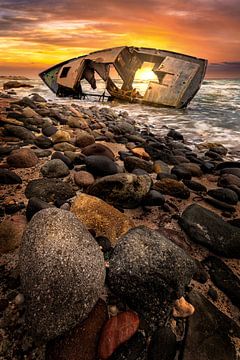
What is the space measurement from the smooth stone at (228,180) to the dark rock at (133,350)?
2.85m

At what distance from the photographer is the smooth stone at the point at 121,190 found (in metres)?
2.93

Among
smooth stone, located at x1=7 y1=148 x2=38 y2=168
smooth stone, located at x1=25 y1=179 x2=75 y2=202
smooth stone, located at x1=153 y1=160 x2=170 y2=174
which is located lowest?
smooth stone, located at x1=7 y1=148 x2=38 y2=168

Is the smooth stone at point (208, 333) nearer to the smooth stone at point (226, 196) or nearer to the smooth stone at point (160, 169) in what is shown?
the smooth stone at point (226, 196)

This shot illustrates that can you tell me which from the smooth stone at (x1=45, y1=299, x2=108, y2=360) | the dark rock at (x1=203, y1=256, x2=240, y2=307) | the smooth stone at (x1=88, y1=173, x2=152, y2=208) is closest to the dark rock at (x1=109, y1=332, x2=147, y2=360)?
the smooth stone at (x1=45, y1=299, x2=108, y2=360)

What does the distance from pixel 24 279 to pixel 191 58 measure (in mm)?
13225

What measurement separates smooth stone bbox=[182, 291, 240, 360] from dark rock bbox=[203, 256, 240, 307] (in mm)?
223

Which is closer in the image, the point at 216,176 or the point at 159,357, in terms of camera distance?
the point at 159,357

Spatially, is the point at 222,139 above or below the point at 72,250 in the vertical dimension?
below

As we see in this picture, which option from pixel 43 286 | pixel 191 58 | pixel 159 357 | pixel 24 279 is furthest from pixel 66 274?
pixel 191 58

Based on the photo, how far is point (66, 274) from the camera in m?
1.56

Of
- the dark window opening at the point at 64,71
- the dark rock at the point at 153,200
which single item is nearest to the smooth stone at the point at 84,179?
the dark rock at the point at 153,200

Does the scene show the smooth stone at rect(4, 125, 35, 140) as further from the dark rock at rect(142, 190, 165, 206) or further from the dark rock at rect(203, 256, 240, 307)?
the dark rock at rect(203, 256, 240, 307)

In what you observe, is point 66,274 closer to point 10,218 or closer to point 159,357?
point 159,357

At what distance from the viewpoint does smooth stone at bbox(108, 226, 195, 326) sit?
176 centimetres
